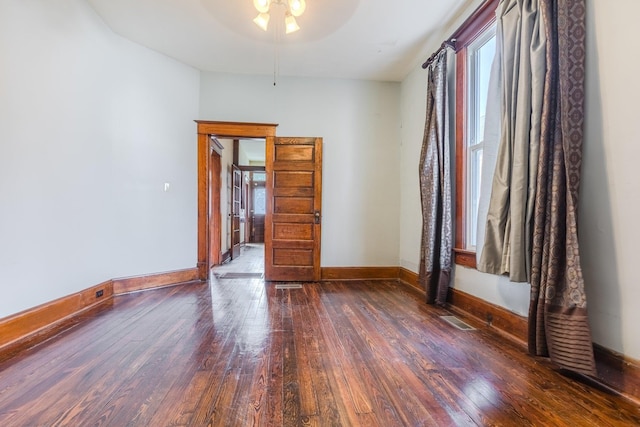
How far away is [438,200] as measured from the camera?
9.55ft

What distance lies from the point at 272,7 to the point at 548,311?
10.8 feet

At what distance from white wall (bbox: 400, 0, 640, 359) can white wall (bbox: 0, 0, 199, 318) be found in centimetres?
367

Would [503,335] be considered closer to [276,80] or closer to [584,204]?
[584,204]

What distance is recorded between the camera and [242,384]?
1.49 metres

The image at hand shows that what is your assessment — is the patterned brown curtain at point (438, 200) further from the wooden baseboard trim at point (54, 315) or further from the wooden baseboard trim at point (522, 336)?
the wooden baseboard trim at point (54, 315)

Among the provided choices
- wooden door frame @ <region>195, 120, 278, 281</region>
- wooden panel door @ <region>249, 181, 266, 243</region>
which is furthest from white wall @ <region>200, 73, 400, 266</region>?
wooden panel door @ <region>249, 181, 266, 243</region>

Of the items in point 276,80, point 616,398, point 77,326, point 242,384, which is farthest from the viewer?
point 276,80

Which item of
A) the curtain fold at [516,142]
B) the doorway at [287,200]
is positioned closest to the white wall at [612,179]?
the curtain fold at [516,142]

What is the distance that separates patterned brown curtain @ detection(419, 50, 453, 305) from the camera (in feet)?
9.19

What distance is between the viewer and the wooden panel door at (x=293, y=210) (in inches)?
157

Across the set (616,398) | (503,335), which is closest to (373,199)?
(503,335)

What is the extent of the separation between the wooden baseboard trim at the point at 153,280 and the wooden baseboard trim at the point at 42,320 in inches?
14.4

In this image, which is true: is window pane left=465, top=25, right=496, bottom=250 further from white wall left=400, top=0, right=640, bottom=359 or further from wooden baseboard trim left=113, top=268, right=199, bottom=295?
wooden baseboard trim left=113, top=268, right=199, bottom=295

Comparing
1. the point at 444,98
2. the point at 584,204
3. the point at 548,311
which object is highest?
the point at 444,98
